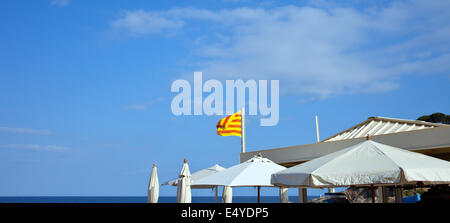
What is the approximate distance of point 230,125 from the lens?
2325 cm

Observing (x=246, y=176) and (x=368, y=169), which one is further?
(x=246, y=176)

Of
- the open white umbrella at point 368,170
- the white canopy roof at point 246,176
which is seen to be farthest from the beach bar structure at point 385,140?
the open white umbrella at point 368,170

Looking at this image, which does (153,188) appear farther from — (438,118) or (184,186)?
(438,118)

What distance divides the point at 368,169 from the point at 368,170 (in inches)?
1.4

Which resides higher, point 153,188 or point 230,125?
point 230,125

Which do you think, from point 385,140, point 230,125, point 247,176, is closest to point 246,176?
point 247,176

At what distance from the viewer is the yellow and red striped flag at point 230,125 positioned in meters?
23.2

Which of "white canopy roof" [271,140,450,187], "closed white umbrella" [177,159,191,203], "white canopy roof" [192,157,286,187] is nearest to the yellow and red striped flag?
"closed white umbrella" [177,159,191,203]

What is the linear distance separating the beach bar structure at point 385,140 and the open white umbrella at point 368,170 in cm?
392

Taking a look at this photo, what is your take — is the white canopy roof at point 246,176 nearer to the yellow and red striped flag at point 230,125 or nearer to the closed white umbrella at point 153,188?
the closed white umbrella at point 153,188

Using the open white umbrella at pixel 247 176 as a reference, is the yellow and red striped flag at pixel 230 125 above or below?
above
